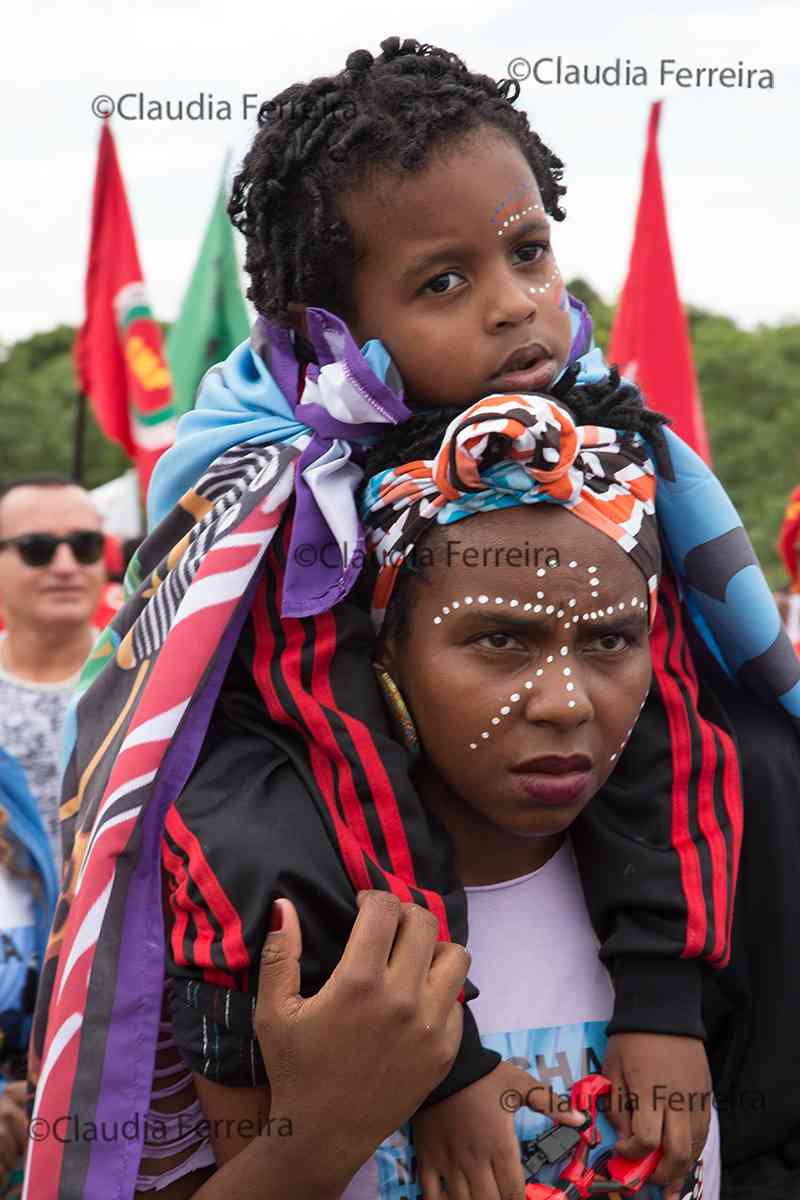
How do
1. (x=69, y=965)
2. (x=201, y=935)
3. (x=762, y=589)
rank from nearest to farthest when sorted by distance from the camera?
(x=201, y=935) < (x=69, y=965) < (x=762, y=589)

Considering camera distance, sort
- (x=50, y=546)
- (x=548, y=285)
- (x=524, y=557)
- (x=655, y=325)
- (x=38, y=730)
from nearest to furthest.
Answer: (x=524, y=557) < (x=548, y=285) < (x=38, y=730) < (x=50, y=546) < (x=655, y=325)

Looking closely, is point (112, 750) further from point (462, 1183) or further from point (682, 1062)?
point (682, 1062)

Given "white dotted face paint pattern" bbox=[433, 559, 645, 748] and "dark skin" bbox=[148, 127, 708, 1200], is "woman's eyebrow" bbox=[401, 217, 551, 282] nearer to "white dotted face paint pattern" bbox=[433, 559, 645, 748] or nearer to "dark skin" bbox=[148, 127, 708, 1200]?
"dark skin" bbox=[148, 127, 708, 1200]

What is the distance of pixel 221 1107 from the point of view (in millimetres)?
1864

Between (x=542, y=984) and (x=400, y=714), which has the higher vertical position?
(x=400, y=714)

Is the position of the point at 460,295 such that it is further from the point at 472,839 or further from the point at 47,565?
the point at 47,565

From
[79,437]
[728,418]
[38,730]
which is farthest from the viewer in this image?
[728,418]

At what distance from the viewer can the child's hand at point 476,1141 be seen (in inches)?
74.2

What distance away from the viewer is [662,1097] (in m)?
1.99

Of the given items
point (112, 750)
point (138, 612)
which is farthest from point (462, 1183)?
point (138, 612)

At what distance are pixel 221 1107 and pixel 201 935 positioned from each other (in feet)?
0.75

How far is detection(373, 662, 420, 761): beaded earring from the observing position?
1.96 meters

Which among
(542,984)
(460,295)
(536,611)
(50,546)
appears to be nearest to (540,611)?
(536,611)

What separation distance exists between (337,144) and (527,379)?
0.40 metres
